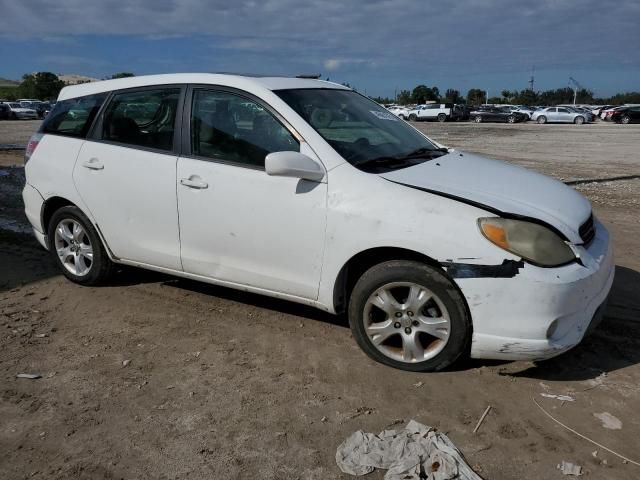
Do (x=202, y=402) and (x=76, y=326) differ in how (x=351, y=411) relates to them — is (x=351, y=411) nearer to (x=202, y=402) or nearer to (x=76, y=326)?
(x=202, y=402)

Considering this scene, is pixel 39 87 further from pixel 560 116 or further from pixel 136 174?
pixel 136 174

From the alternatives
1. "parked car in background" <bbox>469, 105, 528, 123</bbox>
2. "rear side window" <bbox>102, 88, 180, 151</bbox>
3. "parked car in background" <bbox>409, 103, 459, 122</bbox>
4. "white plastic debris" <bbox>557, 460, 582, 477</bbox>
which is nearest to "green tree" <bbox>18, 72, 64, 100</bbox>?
"parked car in background" <bbox>409, 103, 459, 122</bbox>

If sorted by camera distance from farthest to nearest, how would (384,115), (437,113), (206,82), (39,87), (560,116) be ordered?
(39,87)
(437,113)
(560,116)
(384,115)
(206,82)

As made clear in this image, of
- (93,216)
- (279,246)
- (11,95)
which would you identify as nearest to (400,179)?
(279,246)

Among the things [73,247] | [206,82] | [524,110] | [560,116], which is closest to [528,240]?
[206,82]

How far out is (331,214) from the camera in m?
3.64

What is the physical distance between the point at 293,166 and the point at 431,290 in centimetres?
112

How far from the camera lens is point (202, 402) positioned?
338 centimetres

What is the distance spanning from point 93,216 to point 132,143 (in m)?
0.72

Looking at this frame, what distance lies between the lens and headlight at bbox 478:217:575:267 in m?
3.23

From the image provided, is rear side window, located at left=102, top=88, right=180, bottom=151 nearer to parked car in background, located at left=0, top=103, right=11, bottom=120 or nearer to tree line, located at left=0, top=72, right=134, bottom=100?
parked car in background, located at left=0, top=103, right=11, bottom=120

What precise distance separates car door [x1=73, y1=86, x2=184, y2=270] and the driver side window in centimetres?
20

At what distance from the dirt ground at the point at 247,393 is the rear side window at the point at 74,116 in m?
1.40

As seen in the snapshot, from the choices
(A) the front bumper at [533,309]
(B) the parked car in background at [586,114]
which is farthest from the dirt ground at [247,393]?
(B) the parked car in background at [586,114]
